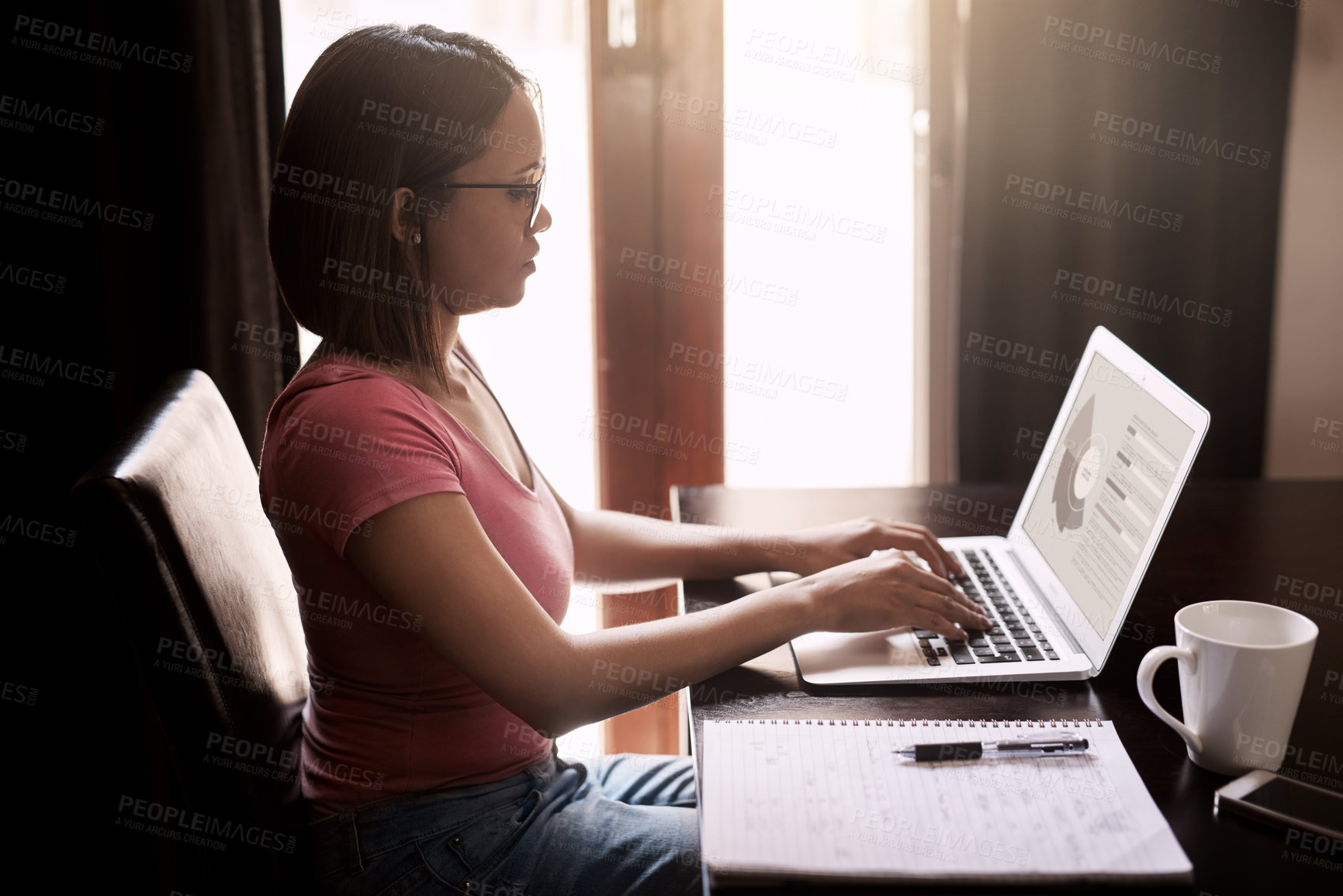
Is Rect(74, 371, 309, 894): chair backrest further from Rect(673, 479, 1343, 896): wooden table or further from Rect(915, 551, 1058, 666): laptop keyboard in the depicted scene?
Rect(915, 551, 1058, 666): laptop keyboard

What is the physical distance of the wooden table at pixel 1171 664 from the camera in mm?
722

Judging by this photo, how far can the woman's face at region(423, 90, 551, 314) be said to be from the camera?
99 cm

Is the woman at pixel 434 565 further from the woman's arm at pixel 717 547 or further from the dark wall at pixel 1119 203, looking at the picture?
the dark wall at pixel 1119 203

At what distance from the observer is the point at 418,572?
842 mm

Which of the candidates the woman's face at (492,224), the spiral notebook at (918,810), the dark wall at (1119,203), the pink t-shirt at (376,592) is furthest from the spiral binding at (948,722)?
the dark wall at (1119,203)

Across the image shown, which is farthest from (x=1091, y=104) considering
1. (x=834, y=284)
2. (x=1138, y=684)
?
(x=1138, y=684)

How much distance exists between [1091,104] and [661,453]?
1.00m

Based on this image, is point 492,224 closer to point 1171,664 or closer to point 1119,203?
point 1171,664

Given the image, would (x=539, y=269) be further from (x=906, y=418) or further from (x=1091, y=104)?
(x=1091, y=104)

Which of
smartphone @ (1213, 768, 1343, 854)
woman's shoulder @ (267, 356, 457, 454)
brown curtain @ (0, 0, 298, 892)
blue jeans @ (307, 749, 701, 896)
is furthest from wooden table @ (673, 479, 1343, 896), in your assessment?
brown curtain @ (0, 0, 298, 892)

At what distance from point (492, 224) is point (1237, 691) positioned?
2.51ft

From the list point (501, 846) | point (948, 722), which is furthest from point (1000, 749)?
point (501, 846)

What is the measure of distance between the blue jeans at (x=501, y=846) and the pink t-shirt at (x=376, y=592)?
3cm

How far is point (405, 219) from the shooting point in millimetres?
977
